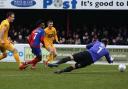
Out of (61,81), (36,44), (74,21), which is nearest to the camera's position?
(61,81)

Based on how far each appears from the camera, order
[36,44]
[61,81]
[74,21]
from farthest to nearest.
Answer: [74,21] → [36,44] → [61,81]

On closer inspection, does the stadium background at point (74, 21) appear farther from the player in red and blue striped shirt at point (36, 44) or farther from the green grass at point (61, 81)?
the green grass at point (61, 81)

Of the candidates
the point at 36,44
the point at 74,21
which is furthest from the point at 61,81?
the point at 74,21

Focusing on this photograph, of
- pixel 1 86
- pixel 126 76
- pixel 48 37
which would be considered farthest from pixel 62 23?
pixel 1 86

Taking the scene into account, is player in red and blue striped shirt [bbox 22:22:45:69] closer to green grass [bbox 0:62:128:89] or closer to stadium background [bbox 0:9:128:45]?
green grass [bbox 0:62:128:89]

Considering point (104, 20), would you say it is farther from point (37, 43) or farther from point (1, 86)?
point (1, 86)

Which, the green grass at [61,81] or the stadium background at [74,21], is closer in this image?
the green grass at [61,81]

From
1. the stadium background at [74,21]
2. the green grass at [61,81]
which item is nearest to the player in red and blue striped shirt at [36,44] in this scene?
the green grass at [61,81]

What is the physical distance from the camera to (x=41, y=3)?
114 feet

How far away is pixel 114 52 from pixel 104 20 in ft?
27.6

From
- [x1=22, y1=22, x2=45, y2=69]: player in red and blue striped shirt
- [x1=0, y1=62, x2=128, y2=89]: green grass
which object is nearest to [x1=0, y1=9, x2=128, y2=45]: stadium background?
[x1=22, y1=22, x2=45, y2=69]: player in red and blue striped shirt

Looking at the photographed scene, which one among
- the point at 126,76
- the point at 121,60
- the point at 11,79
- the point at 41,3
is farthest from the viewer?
the point at 41,3

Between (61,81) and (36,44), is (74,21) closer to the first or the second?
(36,44)

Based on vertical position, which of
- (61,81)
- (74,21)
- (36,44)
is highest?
(61,81)
